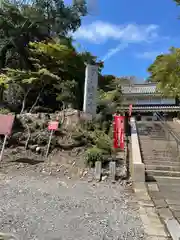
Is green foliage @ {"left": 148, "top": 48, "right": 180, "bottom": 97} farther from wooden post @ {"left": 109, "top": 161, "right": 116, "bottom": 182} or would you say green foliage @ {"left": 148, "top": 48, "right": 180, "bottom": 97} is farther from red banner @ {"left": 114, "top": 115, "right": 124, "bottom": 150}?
wooden post @ {"left": 109, "top": 161, "right": 116, "bottom": 182}

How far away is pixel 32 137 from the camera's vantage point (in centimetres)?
1174

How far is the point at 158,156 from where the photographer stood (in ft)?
37.9

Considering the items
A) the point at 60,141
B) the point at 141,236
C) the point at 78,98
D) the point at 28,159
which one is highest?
the point at 78,98

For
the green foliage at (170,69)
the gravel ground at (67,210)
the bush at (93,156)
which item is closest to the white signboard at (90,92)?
the green foliage at (170,69)

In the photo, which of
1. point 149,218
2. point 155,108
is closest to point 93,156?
point 149,218

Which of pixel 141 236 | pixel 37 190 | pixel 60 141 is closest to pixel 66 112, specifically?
pixel 60 141

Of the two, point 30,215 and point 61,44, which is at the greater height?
point 61,44

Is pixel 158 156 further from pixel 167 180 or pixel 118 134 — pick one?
pixel 167 180

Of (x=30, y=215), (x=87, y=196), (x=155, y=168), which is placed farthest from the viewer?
(x=155, y=168)

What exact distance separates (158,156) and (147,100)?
26039mm

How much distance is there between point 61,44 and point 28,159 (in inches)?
353

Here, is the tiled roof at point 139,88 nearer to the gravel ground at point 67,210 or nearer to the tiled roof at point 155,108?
the tiled roof at point 155,108

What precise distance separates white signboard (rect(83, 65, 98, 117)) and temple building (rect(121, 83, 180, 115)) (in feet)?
63.3

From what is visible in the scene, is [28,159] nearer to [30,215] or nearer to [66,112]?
[66,112]
